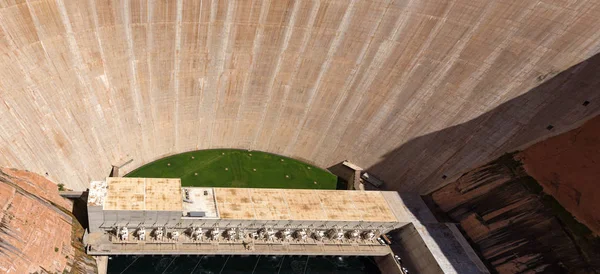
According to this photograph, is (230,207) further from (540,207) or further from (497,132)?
(540,207)

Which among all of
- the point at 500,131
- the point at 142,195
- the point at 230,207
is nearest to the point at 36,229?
the point at 142,195

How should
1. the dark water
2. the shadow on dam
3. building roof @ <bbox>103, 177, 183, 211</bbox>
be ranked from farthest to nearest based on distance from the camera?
the shadow on dam < the dark water < building roof @ <bbox>103, 177, 183, 211</bbox>

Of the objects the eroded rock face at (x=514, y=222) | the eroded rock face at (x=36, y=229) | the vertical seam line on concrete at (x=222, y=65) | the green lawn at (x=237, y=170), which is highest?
the vertical seam line on concrete at (x=222, y=65)

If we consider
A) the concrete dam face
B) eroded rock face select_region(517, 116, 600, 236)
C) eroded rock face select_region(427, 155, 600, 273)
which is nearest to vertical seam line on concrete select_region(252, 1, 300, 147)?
the concrete dam face

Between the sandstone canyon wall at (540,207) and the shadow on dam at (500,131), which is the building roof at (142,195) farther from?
the sandstone canyon wall at (540,207)

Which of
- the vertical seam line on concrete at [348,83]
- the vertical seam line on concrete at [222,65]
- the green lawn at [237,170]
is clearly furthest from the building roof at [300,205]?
the vertical seam line on concrete at [222,65]

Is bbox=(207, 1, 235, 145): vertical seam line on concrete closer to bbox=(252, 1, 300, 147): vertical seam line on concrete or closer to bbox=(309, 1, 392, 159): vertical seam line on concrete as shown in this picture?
bbox=(252, 1, 300, 147): vertical seam line on concrete
